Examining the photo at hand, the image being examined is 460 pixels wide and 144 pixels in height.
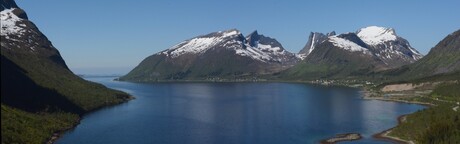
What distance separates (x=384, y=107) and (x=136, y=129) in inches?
3642

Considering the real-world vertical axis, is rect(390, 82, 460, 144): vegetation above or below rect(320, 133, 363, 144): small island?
above

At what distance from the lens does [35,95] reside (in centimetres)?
14088

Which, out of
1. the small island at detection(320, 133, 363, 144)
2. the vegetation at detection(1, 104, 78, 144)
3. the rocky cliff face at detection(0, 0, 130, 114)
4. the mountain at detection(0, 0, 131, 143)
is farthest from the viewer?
the rocky cliff face at detection(0, 0, 130, 114)

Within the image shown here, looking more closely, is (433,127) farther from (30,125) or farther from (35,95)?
(35,95)

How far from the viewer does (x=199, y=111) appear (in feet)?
566

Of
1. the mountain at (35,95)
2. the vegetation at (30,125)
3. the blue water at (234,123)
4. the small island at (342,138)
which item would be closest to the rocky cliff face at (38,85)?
the mountain at (35,95)

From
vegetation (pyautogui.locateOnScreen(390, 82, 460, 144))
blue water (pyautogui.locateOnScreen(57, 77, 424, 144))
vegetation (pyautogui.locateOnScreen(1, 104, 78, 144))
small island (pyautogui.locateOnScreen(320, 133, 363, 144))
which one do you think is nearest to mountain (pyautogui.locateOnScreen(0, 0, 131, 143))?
vegetation (pyautogui.locateOnScreen(1, 104, 78, 144))

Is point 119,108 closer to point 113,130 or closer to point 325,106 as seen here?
point 113,130

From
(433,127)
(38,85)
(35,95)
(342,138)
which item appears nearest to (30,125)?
(35,95)

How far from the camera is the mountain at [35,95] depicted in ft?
341

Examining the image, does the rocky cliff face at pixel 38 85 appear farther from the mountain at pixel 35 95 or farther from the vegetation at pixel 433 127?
the vegetation at pixel 433 127

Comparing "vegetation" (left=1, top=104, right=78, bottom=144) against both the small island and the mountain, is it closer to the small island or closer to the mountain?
the mountain

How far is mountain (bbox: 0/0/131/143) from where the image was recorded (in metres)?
104

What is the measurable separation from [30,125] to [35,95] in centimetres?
3501
